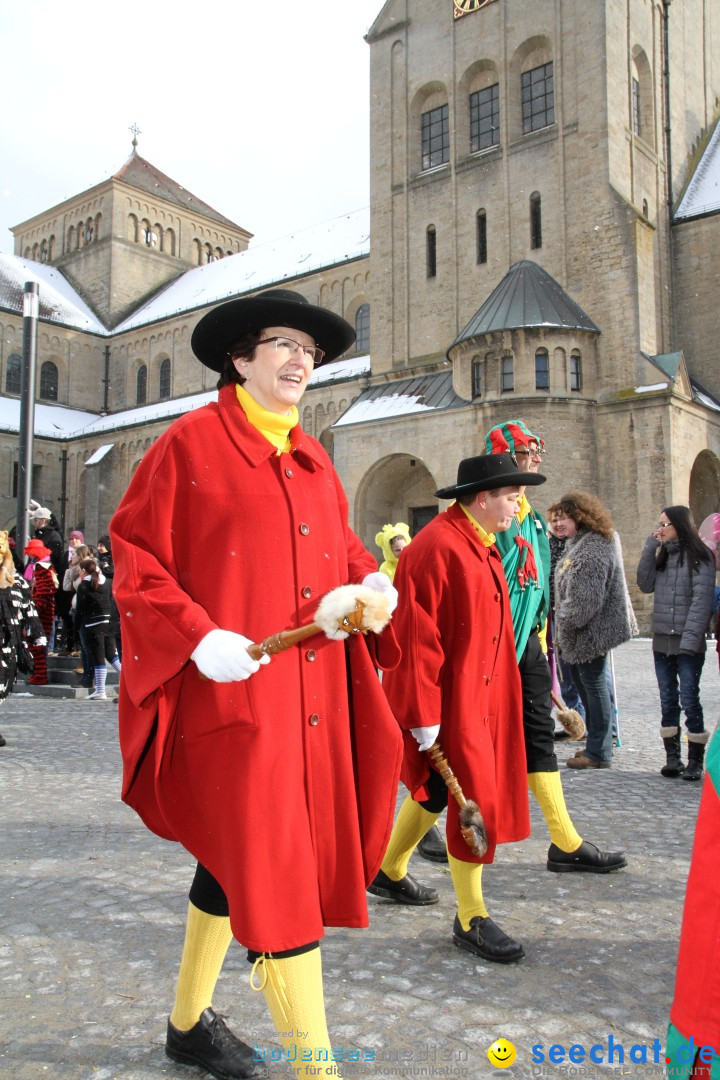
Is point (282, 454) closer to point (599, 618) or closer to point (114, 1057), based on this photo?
point (114, 1057)

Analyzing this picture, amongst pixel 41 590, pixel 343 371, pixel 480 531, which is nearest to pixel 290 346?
pixel 480 531

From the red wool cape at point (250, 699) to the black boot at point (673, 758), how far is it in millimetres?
4539

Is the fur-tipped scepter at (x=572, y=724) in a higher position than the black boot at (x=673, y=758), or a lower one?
higher

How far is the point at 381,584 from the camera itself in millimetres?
2301

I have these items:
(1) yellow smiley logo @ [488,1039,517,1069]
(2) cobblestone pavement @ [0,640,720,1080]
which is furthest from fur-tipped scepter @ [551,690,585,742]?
(1) yellow smiley logo @ [488,1039,517,1069]

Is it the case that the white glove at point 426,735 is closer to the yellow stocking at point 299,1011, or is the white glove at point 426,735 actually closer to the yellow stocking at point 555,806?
the yellow stocking at point 555,806

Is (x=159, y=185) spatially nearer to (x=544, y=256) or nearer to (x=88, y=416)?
(x=88, y=416)

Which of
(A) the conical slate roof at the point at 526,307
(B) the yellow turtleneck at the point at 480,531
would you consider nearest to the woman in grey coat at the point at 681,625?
(B) the yellow turtleneck at the point at 480,531

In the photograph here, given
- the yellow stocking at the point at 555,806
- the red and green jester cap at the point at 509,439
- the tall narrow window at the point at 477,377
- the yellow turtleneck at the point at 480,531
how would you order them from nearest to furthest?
the yellow turtleneck at the point at 480,531, the yellow stocking at the point at 555,806, the red and green jester cap at the point at 509,439, the tall narrow window at the point at 477,377

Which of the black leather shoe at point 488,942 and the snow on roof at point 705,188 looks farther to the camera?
the snow on roof at point 705,188

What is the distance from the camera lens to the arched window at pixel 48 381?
45.0 m

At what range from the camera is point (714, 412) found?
24.1 meters

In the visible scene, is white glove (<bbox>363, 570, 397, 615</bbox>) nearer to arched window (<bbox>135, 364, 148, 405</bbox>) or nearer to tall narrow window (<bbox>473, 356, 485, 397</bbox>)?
tall narrow window (<bbox>473, 356, 485, 397</bbox>)

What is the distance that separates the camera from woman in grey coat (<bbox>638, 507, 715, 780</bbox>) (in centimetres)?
609
